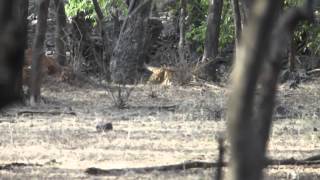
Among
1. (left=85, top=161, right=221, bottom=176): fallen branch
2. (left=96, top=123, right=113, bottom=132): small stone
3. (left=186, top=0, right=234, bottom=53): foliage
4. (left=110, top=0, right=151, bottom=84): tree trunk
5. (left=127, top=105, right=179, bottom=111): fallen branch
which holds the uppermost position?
(left=186, top=0, right=234, bottom=53): foliage

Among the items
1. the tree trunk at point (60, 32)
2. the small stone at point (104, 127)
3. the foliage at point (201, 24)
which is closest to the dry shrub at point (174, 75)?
the tree trunk at point (60, 32)

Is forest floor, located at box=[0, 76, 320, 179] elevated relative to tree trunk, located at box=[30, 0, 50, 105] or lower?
lower

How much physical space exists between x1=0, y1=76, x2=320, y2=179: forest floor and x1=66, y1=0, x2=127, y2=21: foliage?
7.56 metres

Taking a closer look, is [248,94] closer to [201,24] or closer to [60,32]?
[60,32]

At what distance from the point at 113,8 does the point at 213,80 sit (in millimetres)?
5189

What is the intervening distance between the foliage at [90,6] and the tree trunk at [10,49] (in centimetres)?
2078

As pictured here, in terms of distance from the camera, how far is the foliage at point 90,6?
77.4 feet

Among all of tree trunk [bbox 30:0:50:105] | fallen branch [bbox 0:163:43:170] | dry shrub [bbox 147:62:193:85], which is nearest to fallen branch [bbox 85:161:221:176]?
fallen branch [bbox 0:163:43:170]

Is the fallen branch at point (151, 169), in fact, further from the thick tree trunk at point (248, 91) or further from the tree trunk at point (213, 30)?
the tree trunk at point (213, 30)

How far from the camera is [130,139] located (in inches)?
396

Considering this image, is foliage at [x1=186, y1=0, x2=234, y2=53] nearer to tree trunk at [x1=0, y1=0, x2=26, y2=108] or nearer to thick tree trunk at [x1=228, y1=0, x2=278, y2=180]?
thick tree trunk at [x1=228, y1=0, x2=278, y2=180]

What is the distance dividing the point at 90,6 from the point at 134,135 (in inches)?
564

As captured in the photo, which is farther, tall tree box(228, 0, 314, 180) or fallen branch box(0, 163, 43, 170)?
fallen branch box(0, 163, 43, 170)

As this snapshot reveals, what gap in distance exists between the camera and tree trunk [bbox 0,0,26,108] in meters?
2.56
